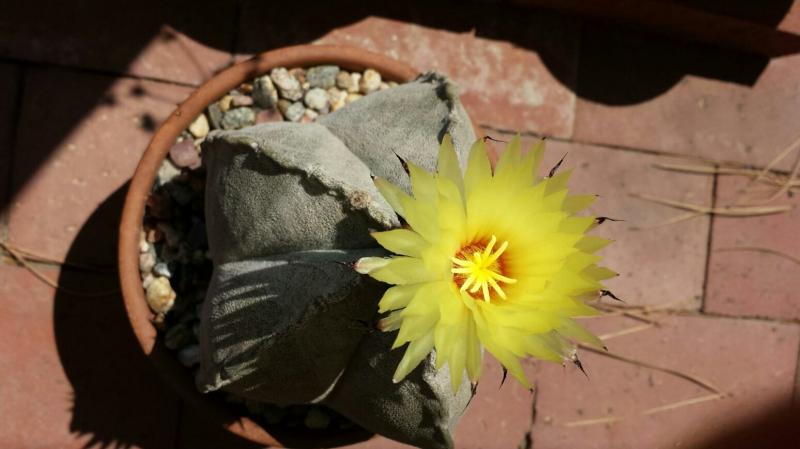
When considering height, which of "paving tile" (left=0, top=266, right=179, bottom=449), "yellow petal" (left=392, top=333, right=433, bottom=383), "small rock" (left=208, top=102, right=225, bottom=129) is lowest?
"paving tile" (left=0, top=266, right=179, bottom=449)

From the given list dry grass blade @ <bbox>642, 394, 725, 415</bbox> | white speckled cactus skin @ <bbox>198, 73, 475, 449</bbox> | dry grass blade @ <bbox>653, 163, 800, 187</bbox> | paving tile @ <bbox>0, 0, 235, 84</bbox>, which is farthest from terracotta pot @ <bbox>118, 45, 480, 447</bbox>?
dry grass blade @ <bbox>653, 163, 800, 187</bbox>

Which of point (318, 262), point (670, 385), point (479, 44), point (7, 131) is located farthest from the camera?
point (670, 385)

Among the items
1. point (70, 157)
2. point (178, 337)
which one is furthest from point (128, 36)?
point (178, 337)

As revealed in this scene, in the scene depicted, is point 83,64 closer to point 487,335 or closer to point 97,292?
point 97,292

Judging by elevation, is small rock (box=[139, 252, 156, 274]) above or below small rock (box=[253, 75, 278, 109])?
below

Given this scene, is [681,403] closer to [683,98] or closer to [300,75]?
[683,98]

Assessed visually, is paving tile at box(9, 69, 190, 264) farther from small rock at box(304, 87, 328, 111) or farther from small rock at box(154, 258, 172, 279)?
small rock at box(304, 87, 328, 111)
